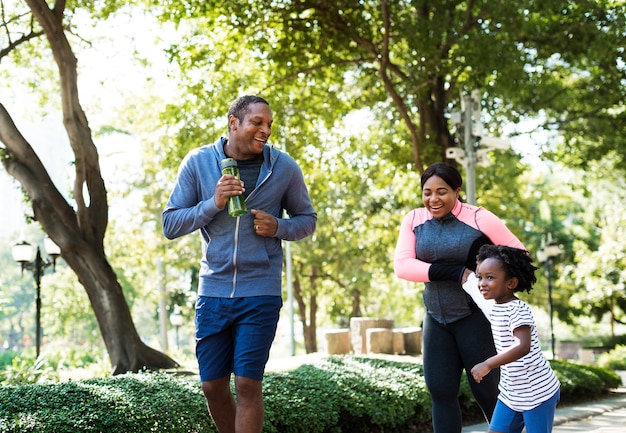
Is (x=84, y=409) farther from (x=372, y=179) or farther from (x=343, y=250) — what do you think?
(x=343, y=250)

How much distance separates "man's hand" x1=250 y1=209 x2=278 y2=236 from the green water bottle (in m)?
0.11

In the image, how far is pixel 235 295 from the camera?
177 inches

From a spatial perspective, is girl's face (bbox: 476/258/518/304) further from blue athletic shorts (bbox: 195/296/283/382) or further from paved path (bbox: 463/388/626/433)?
paved path (bbox: 463/388/626/433)

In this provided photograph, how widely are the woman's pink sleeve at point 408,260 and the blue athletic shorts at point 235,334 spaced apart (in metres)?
0.95

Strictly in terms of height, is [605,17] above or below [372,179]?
above

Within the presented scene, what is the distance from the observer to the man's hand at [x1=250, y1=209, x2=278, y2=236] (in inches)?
176

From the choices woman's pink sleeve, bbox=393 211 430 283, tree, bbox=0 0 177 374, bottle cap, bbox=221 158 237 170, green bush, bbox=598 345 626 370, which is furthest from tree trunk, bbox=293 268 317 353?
bottle cap, bbox=221 158 237 170

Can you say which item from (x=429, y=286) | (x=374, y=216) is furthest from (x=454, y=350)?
(x=374, y=216)

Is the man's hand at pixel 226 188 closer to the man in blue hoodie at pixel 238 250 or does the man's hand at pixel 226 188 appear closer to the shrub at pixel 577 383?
the man in blue hoodie at pixel 238 250

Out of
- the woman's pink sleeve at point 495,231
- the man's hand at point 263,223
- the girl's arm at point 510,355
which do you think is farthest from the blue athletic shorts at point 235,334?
the woman's pink sleeve at point 495,231

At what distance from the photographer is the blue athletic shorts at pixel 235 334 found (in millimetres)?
4445

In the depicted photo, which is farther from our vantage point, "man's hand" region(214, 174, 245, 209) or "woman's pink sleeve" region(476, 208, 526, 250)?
"woman's pink sleeve" region(476, 208, 526, 250)

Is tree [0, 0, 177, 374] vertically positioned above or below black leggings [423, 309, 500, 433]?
above

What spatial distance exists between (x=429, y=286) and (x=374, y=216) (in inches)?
892
